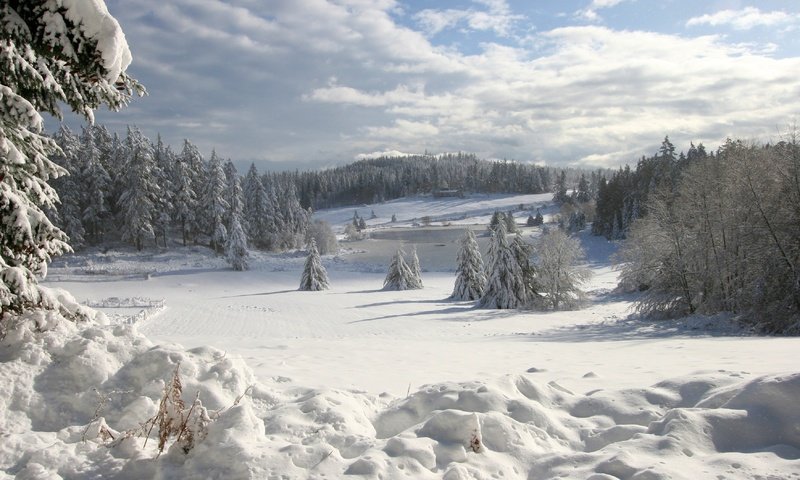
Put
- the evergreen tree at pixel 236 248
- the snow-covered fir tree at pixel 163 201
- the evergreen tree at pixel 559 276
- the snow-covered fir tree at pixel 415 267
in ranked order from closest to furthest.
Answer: the evergreen tree at pixel 559 276, the snow-covered fir tree at pixel 415 267, the evergreen tree at pixel 236 248, the snow-covered fir tree at pixel 163 201

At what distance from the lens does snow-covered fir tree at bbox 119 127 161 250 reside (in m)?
55.8

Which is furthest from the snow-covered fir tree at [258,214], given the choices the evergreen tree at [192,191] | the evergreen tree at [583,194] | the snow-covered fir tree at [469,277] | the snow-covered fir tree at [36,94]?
the evergreen tree at [583,194]

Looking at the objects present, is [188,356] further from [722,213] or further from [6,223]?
[722,213]

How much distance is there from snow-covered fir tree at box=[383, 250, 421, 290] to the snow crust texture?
38422 mm

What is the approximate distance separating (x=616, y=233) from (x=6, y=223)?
83.5m

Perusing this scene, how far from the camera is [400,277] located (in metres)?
44.7

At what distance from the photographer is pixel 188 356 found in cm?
577

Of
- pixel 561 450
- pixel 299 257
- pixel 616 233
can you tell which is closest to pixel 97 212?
pixel 299 257

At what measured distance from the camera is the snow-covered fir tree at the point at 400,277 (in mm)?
44594

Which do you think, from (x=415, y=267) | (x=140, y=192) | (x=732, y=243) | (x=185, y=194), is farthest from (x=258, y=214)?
(x=732, y=243)

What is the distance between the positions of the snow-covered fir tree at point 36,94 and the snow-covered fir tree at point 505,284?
30522mm

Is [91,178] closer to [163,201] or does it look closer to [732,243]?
[163,201]

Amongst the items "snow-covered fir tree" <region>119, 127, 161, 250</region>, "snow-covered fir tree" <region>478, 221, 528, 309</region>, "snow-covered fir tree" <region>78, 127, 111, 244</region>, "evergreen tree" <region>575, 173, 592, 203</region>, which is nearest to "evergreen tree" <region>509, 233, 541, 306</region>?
"snow-covered fir tree" <region>478, 221, 528, 309</region>

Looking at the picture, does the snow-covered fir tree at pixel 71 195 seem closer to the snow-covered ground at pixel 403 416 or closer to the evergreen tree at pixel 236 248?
the evergreen tree at pixel 236 248
